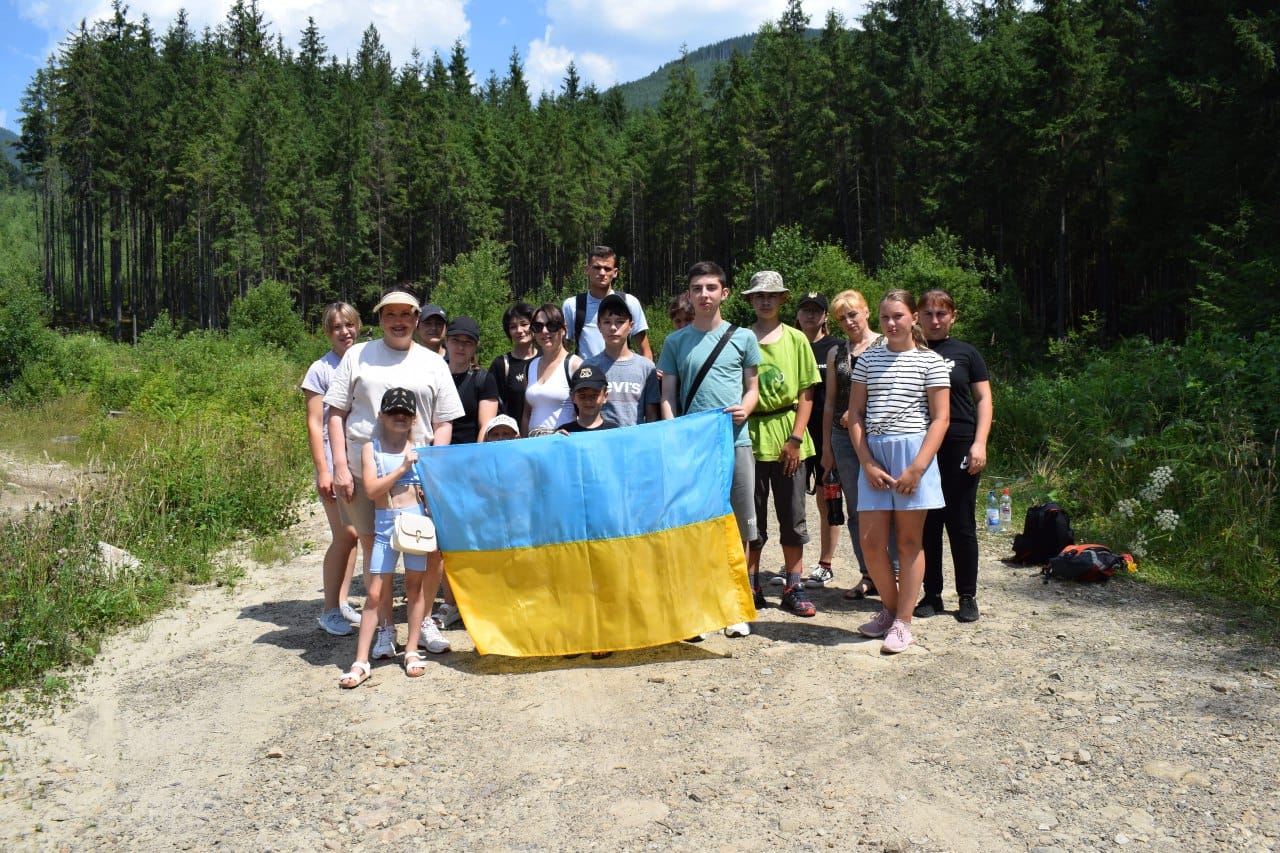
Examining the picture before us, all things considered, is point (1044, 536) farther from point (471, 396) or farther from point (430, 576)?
point (430, 576)

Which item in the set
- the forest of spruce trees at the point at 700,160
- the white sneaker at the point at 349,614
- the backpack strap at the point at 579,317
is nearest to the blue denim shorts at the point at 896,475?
the backpack strap at the point at 579,317

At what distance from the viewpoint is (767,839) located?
3.57 m

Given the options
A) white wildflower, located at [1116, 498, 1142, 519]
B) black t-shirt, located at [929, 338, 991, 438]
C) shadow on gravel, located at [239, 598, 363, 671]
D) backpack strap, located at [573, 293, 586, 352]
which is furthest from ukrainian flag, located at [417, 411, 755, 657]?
white wildflower, located at [1116, 498, 1142, 519]

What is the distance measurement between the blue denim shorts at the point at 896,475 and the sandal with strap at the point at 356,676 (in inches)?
112

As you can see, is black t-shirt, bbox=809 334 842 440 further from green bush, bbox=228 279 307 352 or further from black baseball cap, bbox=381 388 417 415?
green bush, bbox=228 279 307 352

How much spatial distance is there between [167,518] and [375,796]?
6.02 metres

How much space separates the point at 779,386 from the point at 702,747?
2.30 m

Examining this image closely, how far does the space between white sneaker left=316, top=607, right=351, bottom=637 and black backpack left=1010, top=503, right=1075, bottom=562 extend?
5050 millimetres

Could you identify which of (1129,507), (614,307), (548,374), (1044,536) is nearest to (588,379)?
(614,307)

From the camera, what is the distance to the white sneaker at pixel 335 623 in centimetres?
620

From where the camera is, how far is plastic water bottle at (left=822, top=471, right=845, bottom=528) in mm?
6434

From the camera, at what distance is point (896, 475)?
5320 mm

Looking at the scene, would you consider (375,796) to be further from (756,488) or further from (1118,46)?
(1118,46)

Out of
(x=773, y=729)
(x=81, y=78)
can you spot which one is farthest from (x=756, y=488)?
(x=81, y=78)
